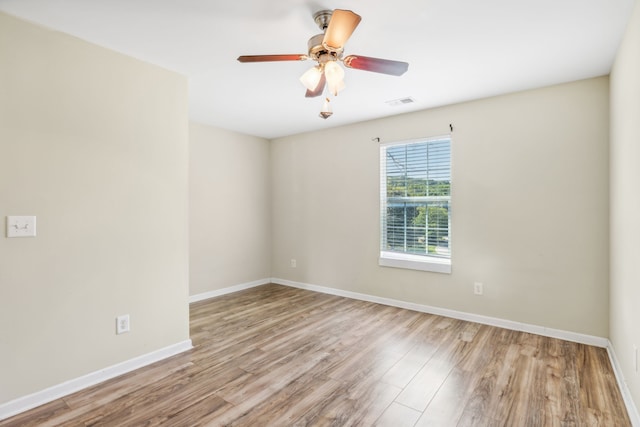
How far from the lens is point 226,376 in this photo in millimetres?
2365

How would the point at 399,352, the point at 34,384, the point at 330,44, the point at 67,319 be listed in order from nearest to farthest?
the point at 330,44
the point at 34,384
the point at 67,319
the point at 399,352

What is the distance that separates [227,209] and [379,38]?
10.8 ft

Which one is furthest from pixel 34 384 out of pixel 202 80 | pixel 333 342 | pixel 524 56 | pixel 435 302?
pixel 524 56

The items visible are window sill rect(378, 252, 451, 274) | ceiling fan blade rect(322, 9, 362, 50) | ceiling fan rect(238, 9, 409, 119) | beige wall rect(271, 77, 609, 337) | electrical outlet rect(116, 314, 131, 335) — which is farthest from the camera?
window sill rect(378, 252, 451, 274)

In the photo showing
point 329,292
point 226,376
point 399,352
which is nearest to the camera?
A: point 226,376

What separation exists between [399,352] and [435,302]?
1.18 metres

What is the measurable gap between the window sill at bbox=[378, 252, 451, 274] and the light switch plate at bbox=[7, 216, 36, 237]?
336 centimetres

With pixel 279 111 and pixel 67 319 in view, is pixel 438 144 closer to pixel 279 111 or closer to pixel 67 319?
pixel 279 111

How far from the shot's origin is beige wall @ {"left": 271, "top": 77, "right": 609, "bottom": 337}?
2.87 meters

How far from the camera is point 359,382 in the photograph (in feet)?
7.48

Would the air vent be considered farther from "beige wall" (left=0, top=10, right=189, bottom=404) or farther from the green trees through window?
"beige wall" (left=0, top=10, right=189, bottom=404)

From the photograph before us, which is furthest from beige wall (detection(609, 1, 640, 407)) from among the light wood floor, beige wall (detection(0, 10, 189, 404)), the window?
beige wall (detection(0, 10, 189, 404))

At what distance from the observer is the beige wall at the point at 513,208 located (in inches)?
113

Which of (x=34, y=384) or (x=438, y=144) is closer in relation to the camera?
(x=34, y=384)
